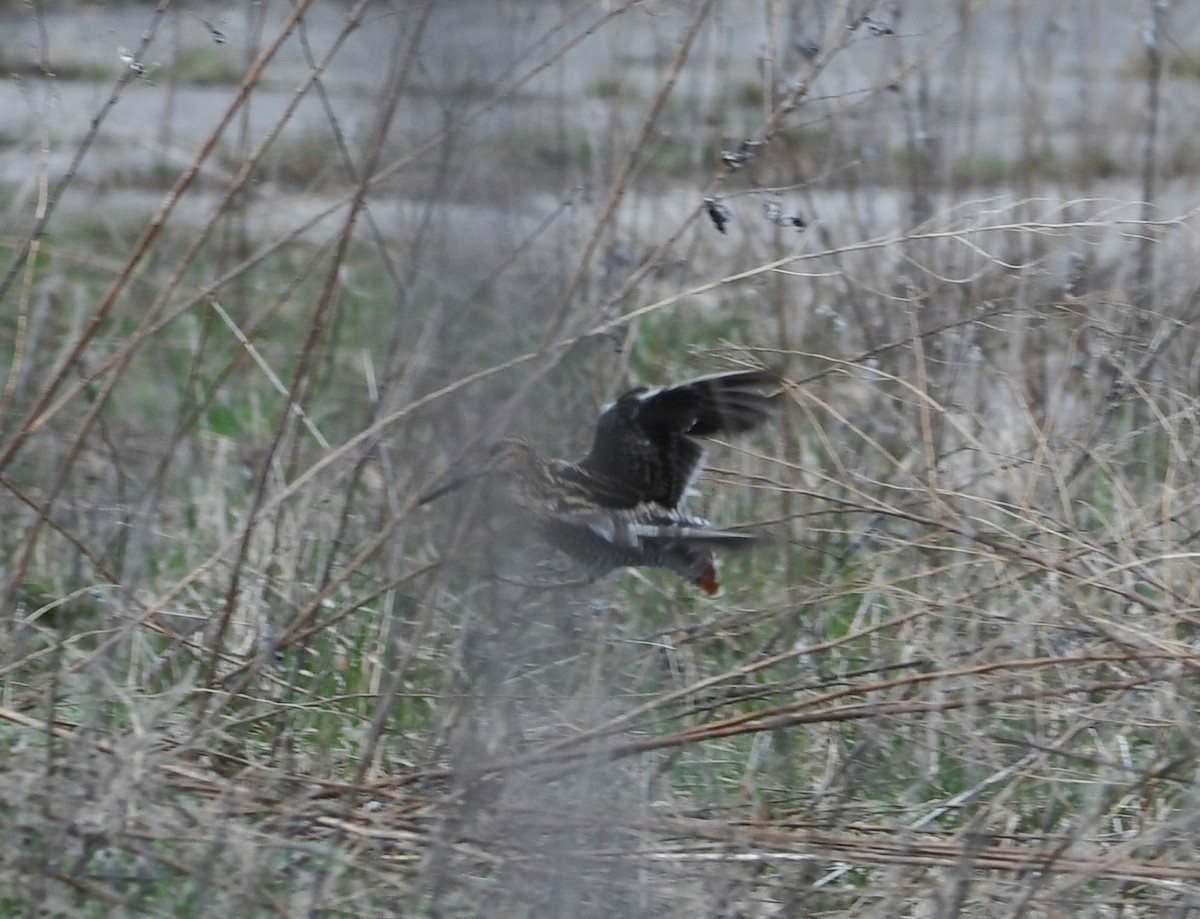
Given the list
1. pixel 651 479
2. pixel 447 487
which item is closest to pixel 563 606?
pixel 447 487

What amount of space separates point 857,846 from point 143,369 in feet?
10.8

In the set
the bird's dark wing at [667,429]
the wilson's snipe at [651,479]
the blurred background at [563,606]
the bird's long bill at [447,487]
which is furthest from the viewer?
the bird's dark wing at [667,429]

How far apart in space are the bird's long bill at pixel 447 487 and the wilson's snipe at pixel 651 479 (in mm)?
202

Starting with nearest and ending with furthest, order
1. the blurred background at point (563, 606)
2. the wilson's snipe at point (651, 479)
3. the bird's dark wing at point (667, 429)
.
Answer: the blurred background at point (563, 606) → the wilson's snipe at point (651, 479) → the bird's dark wing at point (667, 429)

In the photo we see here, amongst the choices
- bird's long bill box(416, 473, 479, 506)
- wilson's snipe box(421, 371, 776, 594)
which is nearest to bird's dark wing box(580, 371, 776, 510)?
wilson's snipe box(421, 371, 776, 594)

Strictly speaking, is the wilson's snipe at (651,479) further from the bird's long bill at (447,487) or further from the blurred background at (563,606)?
the bird's long bill at (447,487)

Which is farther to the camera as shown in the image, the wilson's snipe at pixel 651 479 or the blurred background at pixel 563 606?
the wilson's snipe at pixel 651 479

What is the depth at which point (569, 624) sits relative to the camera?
97.6 inches

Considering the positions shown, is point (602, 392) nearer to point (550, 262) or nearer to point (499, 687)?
point (550, 262)

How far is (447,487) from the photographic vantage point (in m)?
2.53

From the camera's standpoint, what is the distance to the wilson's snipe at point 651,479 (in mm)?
2826

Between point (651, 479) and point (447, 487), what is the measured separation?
65 centimetres

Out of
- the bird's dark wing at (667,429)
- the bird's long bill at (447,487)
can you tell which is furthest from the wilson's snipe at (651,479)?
the bird's long bill at (447,487)

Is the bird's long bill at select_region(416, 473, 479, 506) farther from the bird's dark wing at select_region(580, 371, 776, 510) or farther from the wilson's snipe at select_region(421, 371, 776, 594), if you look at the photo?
the bird's dark wing at select_region(580, 371, 776, 510)
